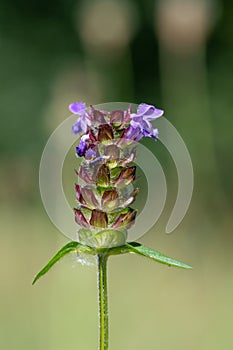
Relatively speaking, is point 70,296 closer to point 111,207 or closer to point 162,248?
point 162,248

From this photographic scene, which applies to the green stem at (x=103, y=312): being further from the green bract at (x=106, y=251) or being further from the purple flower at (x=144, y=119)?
the purple flower at (x=144, y=119)

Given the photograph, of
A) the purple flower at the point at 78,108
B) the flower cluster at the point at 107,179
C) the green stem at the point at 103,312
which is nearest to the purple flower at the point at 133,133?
the flower cluster at the point at 107,179

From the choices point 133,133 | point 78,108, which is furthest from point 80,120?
point 133,133

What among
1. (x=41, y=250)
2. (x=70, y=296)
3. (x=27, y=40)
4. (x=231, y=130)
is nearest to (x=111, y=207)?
(x=70, y=296)

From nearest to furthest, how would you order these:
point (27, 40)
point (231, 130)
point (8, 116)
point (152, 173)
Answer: point (152, 173)
point (231, 130)
point (8, 116)
point (27, 40)

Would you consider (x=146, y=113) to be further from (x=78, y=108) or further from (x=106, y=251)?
(x=106, y=251)

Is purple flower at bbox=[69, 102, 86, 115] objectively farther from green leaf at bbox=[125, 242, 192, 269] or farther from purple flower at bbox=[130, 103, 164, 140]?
green leaf at bbox=[125, 242, 192, 269]

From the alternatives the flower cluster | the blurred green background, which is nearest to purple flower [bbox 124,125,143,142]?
the flower cluster
